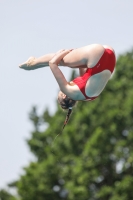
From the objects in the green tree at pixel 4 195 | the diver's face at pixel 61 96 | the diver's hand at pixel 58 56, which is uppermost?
the diver's hand at pixel 58 56

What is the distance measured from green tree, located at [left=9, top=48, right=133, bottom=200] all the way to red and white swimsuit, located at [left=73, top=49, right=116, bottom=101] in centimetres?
3372

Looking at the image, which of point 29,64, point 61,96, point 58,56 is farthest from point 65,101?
point 29,64

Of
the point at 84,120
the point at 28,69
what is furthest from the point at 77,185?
the point at 28,69

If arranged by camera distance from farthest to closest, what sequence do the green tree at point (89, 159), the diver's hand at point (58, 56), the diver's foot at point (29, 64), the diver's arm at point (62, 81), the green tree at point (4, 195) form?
the green tree at point (4, 195)
the green tree at point (89, 159)
the diver's foot at point (29, 64)
the diver's hand at point (58, 56)
the diver's arm at point (62, 81)

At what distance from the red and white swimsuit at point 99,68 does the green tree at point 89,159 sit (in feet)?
111

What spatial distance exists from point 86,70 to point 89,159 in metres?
35.0

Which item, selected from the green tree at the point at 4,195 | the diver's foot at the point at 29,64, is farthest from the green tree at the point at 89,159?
the diver's foot at the point at 29,64

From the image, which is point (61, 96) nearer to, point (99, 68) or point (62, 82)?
point (62, 82)

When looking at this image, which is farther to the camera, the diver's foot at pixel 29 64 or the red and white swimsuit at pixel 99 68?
the diver's foot at pixel 29 64

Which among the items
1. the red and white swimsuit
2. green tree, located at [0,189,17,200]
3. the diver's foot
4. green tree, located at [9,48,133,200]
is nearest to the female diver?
the red and white swimsuit

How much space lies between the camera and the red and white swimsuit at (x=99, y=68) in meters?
15.2

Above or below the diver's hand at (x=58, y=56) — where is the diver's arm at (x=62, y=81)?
below

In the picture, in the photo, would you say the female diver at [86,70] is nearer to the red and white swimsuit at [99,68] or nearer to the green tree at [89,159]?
the red and white swimsuit at [99,68]

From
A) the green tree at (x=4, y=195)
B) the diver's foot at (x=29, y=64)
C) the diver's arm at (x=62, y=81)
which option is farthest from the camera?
the green tree at (x=4, y=195)
